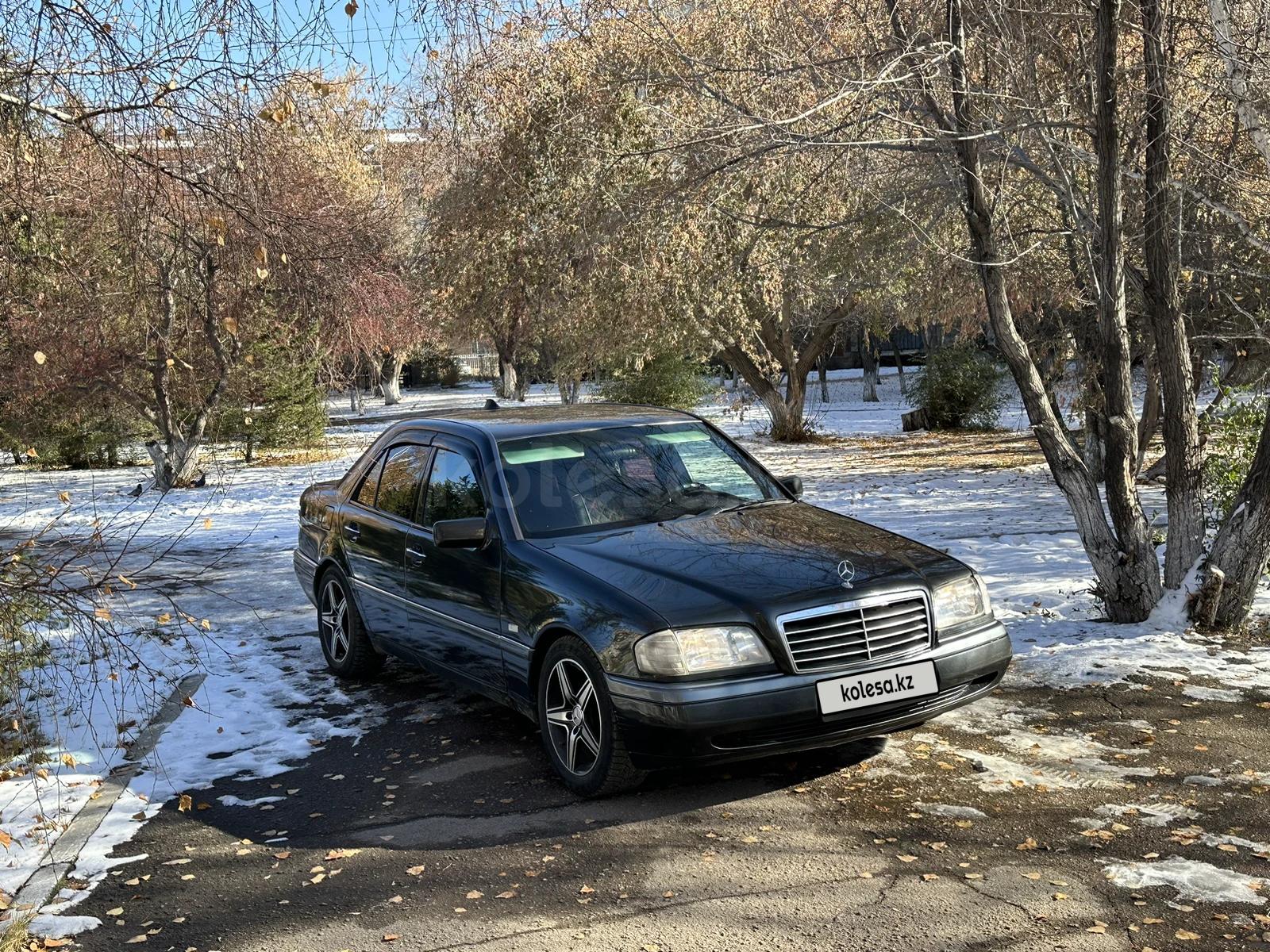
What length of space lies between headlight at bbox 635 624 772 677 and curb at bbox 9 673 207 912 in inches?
92.3

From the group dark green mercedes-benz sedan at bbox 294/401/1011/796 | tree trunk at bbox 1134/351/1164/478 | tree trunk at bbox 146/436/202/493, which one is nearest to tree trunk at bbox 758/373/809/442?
tree trunk at bbox 1134/351/1164/478

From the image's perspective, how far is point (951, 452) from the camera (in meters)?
22.1

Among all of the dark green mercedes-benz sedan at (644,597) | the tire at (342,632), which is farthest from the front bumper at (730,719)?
the tire at (342,632)

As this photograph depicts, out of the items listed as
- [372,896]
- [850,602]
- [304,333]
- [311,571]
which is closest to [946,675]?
[850,602]

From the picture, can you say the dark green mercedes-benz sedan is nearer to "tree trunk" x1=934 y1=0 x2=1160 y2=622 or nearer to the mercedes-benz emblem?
the mercedes-benz emblem

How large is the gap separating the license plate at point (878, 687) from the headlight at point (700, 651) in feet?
0.92

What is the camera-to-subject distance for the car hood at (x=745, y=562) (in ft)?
16.9

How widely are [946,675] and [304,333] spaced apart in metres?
18.9

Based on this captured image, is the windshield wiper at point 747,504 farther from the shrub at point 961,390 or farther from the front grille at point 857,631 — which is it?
the shrub at point 961,390

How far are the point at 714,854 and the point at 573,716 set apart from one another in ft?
3.29

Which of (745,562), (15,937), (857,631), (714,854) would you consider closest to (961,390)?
(745,562)

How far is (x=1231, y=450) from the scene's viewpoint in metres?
9.18

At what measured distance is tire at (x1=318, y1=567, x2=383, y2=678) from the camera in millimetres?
7469

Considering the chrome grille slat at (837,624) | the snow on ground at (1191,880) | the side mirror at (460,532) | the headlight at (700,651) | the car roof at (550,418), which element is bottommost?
the snow on ground at (1191,880)
